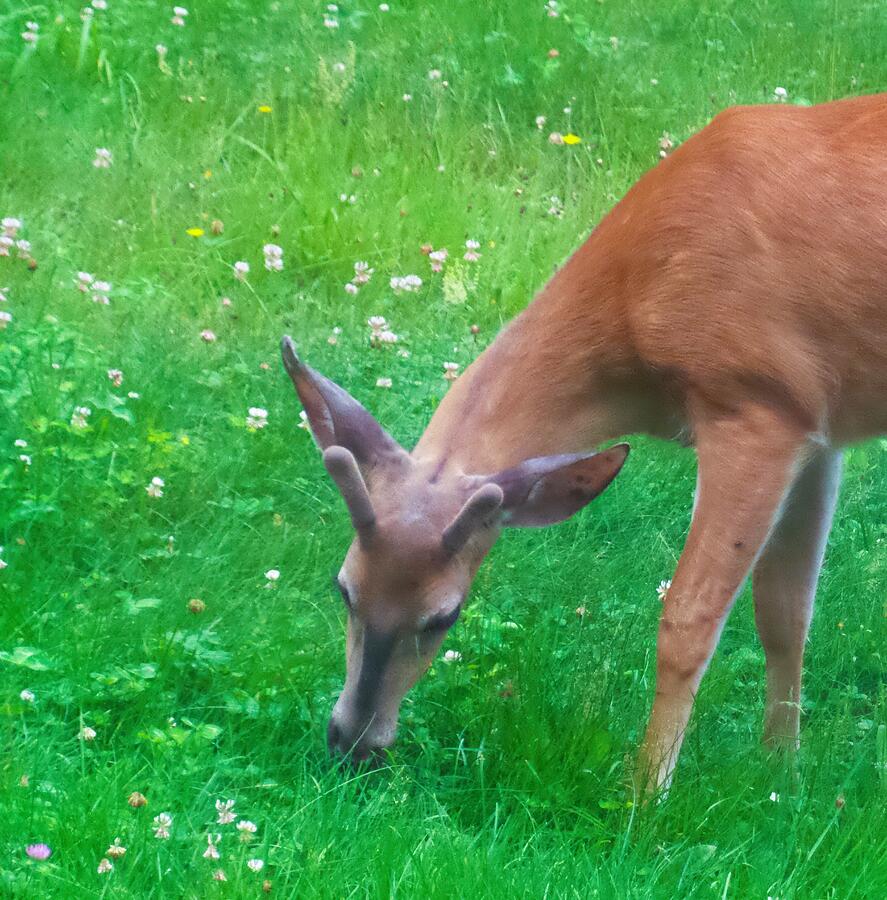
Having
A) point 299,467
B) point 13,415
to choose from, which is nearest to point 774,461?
point 299,467

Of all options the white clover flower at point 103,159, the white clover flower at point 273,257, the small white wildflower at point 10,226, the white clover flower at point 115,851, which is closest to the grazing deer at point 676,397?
the white clover flower at point 115,851

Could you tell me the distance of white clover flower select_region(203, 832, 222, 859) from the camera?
338cm

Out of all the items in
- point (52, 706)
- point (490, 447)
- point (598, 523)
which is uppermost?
point (490, 447)

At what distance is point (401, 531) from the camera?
4.31 m

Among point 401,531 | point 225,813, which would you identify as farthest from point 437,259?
point 225,813

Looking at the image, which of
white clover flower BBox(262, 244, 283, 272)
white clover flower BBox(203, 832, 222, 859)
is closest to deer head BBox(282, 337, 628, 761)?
white clover flower BBox(203, 832, 222, 859)

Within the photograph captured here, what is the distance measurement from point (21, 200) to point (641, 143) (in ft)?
10.1

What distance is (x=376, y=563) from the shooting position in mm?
4301

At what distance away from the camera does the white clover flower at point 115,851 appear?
3.39 metres

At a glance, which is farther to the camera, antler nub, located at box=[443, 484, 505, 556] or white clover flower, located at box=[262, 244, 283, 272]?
white clover flower, located at box=[262, 244, 283, 272]

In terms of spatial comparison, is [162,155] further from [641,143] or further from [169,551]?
[169,551]

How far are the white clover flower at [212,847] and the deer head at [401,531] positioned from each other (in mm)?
697

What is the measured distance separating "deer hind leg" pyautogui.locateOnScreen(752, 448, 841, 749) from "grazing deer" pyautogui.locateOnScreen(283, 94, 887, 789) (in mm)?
296

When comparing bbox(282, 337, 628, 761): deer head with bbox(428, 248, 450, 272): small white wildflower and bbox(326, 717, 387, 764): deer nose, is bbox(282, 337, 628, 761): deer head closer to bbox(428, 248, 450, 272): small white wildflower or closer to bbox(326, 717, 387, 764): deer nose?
bbox(326, 717, 387, 764): deer nose
